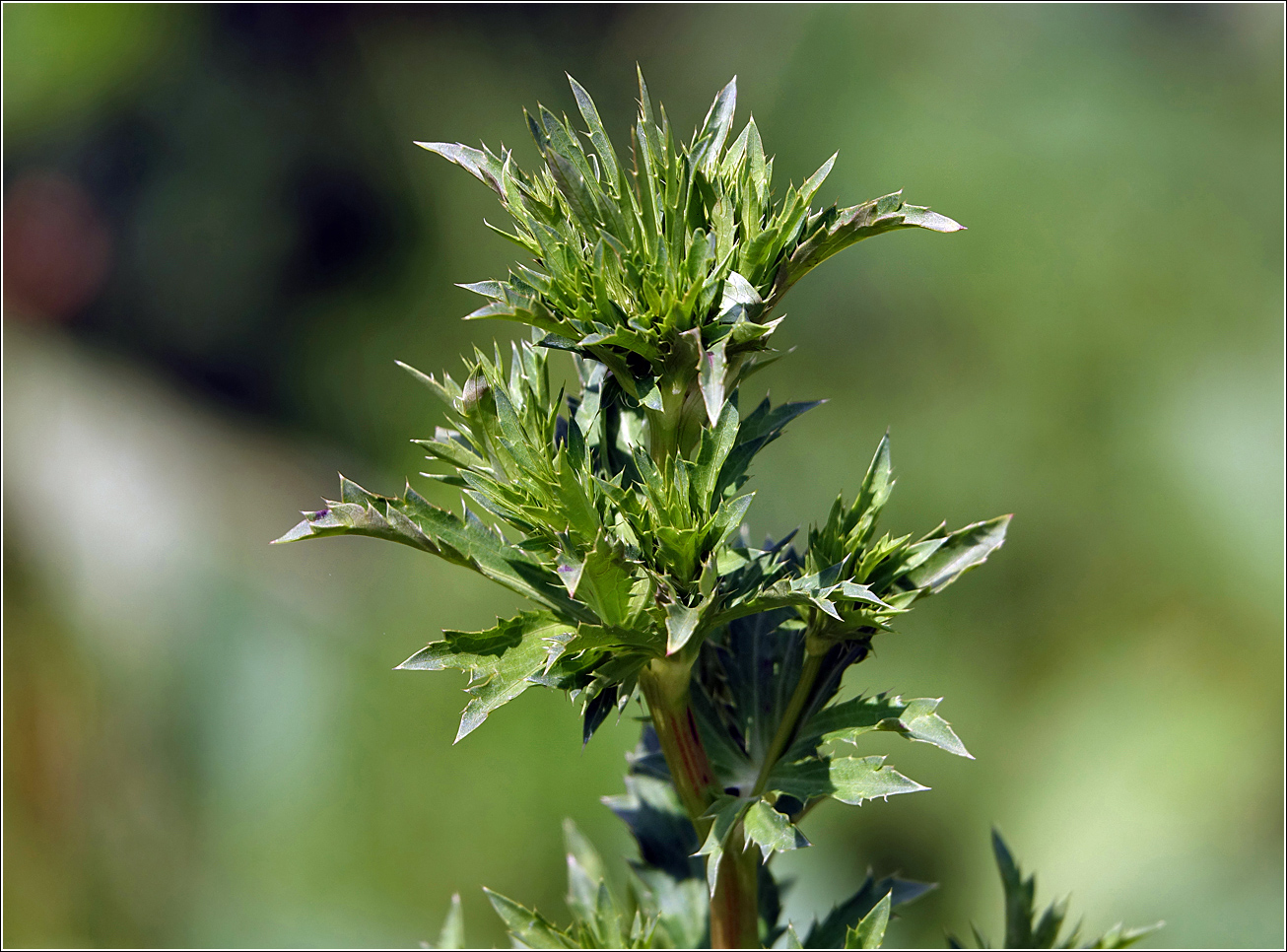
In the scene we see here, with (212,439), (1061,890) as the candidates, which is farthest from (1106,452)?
(212,439)

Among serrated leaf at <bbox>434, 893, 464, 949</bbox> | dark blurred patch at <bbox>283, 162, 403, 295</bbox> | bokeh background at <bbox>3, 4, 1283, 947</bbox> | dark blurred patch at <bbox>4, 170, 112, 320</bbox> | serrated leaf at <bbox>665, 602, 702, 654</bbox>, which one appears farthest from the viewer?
dark blurred patch at <bbox>4, 170, 112, 320</bbox>

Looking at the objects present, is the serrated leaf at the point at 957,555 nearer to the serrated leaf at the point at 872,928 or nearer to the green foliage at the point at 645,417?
the green foliage at the point at 645,417

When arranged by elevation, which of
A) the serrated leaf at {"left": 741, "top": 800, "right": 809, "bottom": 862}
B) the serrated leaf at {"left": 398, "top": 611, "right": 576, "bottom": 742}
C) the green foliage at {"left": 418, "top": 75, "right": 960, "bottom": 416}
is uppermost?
the green foliage at {"left": 418, "top": 75, "right": 960, "bottom": 416}

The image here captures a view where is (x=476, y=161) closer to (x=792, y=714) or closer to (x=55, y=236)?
(x=792, y=714)

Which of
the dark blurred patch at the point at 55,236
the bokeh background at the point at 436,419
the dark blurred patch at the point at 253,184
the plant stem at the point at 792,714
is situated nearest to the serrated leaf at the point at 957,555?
the plant stem at the point at 792,714

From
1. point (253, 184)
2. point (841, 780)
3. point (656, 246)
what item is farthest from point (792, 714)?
point (253, 184)

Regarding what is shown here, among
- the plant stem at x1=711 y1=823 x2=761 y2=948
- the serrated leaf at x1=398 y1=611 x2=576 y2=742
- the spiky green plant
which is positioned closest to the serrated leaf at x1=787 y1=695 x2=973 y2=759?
the spiky green plant

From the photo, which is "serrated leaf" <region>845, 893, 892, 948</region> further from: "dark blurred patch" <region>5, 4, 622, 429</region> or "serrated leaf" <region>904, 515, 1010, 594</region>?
"dark blurred patch" <region>5, 4, 622, 429</region>
